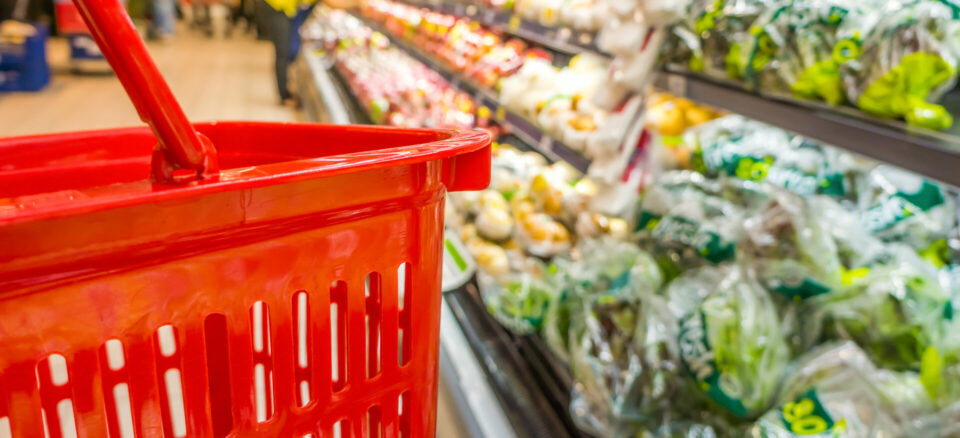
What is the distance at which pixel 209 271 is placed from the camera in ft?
1.60

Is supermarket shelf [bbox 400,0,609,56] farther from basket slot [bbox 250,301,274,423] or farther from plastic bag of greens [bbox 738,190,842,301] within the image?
basket slot [bbox 250,301,274,423]

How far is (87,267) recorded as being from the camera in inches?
17.1

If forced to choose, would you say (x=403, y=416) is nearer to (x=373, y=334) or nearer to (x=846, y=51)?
(x=373, y=334)

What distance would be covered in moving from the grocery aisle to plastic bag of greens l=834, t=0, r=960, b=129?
4.60 meters

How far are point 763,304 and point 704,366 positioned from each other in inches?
5.8

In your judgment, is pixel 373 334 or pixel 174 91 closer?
pixel 373 334

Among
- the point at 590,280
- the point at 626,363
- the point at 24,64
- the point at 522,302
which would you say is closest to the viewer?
the point at 626,363

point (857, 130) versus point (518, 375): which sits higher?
point (857, 130)

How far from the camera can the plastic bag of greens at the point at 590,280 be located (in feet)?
4.40

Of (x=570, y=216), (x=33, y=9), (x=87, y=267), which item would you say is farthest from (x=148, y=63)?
(x=33, y=9)

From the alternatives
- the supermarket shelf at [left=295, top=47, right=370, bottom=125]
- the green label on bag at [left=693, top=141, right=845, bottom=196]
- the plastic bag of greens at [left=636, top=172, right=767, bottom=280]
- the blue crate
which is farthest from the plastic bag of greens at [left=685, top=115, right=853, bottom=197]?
the blue crate

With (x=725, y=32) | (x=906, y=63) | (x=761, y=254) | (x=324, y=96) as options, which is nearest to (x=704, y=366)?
(x=761, y=254)

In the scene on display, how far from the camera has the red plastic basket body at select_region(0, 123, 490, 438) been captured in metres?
0.43

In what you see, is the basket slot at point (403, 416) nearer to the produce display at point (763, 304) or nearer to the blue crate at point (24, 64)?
the produce display at point (763, 304)
